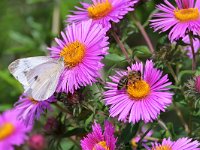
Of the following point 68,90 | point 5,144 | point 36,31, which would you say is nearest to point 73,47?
point 68,90

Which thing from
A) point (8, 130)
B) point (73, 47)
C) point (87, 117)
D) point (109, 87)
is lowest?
point (8, 130)

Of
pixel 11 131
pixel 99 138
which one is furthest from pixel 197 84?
pixel 11 131

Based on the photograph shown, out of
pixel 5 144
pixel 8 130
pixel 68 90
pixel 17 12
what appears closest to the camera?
pixel 68 90

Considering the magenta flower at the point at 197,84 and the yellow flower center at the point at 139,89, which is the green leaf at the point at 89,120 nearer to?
the yellow flower center at the point at 139,89

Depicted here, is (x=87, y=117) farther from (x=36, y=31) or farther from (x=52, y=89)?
(x=36, y=31)

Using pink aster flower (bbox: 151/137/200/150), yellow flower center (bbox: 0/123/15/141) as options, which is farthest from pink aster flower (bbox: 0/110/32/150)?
pink aster flower (bbox: 151/137/200/150)

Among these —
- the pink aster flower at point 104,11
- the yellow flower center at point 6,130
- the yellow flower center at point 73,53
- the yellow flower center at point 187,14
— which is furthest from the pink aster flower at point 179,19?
the yellow flower center at point 6,130
